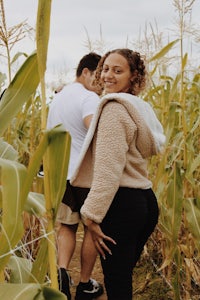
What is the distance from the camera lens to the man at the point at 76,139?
7.13ft

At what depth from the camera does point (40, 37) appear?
85 cm

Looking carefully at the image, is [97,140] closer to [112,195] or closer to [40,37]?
[112,195]

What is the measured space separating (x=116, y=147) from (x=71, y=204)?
2.55 ft

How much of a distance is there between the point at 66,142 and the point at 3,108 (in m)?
0.18

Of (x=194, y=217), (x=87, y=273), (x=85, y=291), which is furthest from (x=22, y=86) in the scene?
(x=85, y=291)

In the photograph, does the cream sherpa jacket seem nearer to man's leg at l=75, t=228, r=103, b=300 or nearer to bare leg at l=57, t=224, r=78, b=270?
man's leg at l=75, t=228, r=103, b=300

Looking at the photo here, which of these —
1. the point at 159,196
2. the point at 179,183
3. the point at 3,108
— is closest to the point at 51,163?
the point at 3,108

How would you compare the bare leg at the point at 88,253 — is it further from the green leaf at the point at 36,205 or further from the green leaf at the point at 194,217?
the green leaf at the point at 36,205

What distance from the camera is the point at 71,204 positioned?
224 cm

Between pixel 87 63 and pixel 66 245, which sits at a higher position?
pixel 87 63

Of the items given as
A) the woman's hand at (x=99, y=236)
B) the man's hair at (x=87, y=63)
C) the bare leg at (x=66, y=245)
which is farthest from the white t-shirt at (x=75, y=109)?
the woman's hand at (x=99, y=236)

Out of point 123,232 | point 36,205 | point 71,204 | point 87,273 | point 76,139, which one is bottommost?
point 87,273

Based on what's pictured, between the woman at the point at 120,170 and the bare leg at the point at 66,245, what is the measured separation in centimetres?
65

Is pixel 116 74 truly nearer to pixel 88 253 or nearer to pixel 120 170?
pixel 120 170
